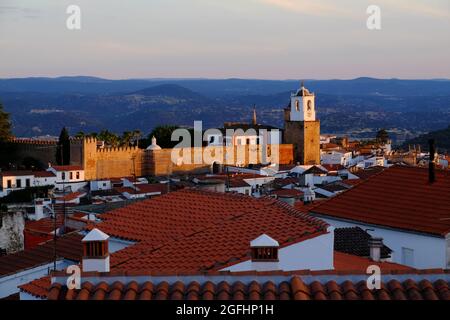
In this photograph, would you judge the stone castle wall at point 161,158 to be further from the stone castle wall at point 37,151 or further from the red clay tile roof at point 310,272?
the red clay tile roof at point 310,272

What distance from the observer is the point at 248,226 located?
899 cm

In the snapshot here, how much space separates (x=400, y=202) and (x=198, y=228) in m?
4.42

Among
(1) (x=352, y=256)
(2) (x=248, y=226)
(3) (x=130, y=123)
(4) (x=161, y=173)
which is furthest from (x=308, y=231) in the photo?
(3) (x=130, y=123)

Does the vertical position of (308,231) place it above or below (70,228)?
above

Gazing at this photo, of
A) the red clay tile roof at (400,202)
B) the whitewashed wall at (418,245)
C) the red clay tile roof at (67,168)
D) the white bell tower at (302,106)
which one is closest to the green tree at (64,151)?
the red clay tile roof at (67,168)

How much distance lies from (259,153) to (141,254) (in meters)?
48.9

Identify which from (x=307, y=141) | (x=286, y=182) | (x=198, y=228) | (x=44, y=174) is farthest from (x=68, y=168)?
(x=198, y=228)

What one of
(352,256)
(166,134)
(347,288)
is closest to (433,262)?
(352,256)

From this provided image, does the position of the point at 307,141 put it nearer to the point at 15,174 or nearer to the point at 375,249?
the point at 15,174
